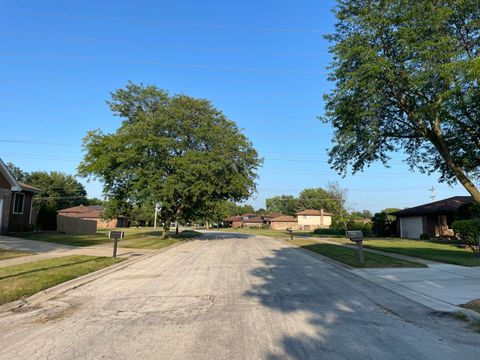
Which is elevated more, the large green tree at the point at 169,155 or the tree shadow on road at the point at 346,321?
the large green tree at the point at 169,155

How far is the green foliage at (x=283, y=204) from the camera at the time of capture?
136 metres

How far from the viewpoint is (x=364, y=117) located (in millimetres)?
23859

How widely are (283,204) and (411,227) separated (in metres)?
106

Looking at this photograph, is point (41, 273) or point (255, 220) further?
point (255, 220)

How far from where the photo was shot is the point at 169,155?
30953mm

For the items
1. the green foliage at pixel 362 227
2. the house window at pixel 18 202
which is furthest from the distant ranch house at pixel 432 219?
the house window at pixel 18 202

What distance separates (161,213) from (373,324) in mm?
30091

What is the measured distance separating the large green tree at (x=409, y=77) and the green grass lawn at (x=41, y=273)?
16.3m

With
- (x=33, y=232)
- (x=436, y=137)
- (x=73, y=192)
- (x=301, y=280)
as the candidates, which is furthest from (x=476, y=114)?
(x=73, y=192)

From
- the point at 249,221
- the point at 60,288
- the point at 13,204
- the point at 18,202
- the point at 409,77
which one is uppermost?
the point at 409,77

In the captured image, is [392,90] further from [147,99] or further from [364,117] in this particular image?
[147,99]

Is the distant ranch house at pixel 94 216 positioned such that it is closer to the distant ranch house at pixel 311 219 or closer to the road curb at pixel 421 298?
the distant ranch house at pixel 311 219

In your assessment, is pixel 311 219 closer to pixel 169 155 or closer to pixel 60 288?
pixel 169 155

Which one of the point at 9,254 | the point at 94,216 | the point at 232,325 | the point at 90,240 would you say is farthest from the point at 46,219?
the point at 94,216
